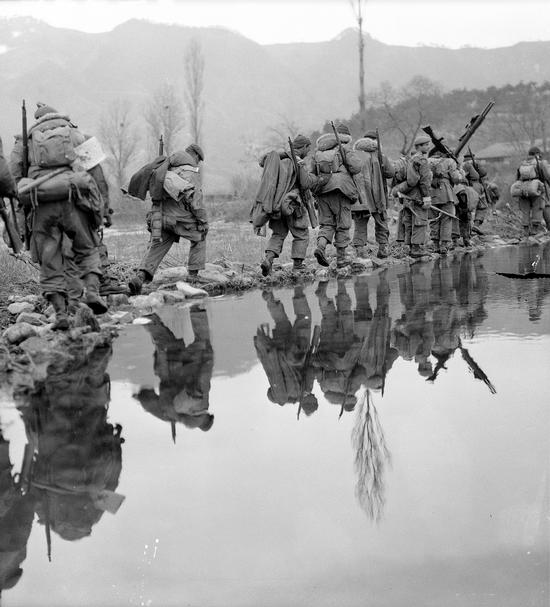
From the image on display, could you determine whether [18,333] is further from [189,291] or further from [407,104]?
[407,104]

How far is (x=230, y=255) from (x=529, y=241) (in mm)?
7179

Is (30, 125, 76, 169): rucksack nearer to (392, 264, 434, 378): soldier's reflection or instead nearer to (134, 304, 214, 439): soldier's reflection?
(134, 304, 214, 439): soldier's reflection

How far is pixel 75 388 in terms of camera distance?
5984 mm

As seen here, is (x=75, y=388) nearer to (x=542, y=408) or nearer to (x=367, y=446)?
(x=367, y=446)

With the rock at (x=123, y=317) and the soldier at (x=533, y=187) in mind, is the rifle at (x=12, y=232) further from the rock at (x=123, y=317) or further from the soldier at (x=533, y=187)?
the soldier at (x=533, y=187)

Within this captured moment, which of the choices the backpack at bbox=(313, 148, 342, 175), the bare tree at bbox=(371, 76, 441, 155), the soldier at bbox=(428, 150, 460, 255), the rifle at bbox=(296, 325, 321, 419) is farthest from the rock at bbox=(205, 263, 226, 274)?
the bare tree at bbox=(371, 76, 441, 155)

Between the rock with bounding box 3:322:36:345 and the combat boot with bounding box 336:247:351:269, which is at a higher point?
the rock with bounding box 3:322:36:345

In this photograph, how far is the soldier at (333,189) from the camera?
13.1 m

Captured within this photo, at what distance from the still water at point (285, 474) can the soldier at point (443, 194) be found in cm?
842

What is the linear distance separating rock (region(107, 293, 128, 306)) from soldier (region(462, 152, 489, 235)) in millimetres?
10638

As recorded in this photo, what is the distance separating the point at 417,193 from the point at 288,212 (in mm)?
4136

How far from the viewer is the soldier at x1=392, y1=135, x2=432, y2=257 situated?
1530 cm

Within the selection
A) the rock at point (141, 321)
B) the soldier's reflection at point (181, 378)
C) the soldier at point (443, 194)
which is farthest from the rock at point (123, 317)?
the soldier at point (443, 194)

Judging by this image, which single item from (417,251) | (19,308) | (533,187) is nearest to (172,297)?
(19,308)
